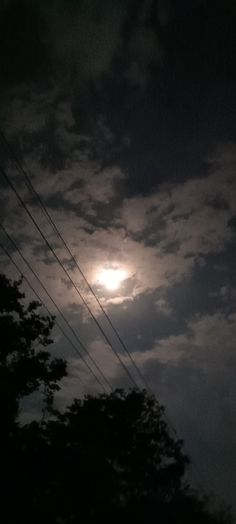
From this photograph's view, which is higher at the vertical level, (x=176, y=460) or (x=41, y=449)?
(x=176, y=460)

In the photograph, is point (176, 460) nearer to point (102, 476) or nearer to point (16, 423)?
point (102, 476)

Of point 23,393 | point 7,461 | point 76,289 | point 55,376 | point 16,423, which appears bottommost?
point 7,461

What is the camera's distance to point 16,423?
17.4m

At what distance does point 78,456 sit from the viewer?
23.8 m

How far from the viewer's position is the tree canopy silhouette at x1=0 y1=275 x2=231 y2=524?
55.7 feet

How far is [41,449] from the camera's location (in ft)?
63.0

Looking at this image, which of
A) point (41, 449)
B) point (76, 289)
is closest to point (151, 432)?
point (41, 449)

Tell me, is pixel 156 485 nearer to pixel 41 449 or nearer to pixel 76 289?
pixel 41 449

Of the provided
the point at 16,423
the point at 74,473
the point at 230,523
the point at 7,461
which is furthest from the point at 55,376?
the point at 230,523

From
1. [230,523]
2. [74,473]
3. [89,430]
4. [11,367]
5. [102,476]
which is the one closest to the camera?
[11,367]

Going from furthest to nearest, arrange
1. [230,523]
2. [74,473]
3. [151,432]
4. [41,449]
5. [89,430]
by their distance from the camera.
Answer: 1. [230,523]
2. [151,432]
3. [89,430]
4. [74,473]
5. [41,449]

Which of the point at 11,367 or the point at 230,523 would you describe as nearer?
the point at 11,367

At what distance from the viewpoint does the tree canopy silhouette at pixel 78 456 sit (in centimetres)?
1698

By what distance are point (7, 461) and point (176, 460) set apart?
25.2 meters
